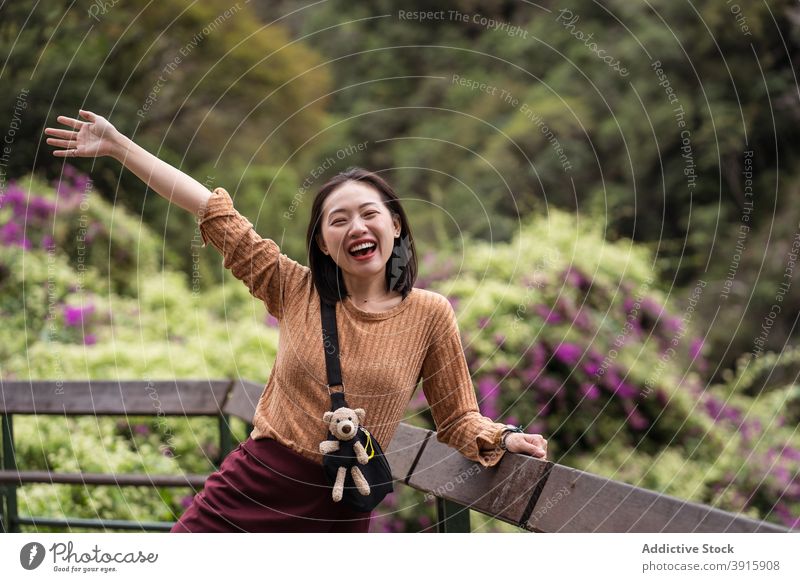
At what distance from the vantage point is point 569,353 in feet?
21.0

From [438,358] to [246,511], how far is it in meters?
0.56

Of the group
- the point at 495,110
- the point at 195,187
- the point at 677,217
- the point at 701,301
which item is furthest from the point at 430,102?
the point at 195,187

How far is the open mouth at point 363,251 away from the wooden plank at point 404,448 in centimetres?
63

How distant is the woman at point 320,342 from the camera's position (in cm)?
207

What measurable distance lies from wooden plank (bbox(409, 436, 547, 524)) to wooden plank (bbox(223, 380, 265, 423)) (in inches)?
41.1

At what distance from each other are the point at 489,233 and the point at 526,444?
32.4 ft

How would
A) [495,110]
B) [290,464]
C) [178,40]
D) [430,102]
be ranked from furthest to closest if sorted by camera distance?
[430,102], [495,110], [178,40], [290,464]

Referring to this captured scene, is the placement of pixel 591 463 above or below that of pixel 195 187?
below

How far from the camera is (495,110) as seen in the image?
64.2 ft

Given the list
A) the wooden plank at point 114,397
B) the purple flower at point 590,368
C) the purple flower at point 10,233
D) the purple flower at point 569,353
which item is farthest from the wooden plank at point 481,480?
the purple flower at point 10,233

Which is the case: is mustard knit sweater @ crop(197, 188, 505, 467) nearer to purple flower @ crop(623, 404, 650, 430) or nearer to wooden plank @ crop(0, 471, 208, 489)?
wooden plank @ crop(0, 471, 208, 489)

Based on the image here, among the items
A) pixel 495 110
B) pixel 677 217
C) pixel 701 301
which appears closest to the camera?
pixel 701 301

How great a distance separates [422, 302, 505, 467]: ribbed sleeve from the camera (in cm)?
216

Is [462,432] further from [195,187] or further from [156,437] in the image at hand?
[156,437]
